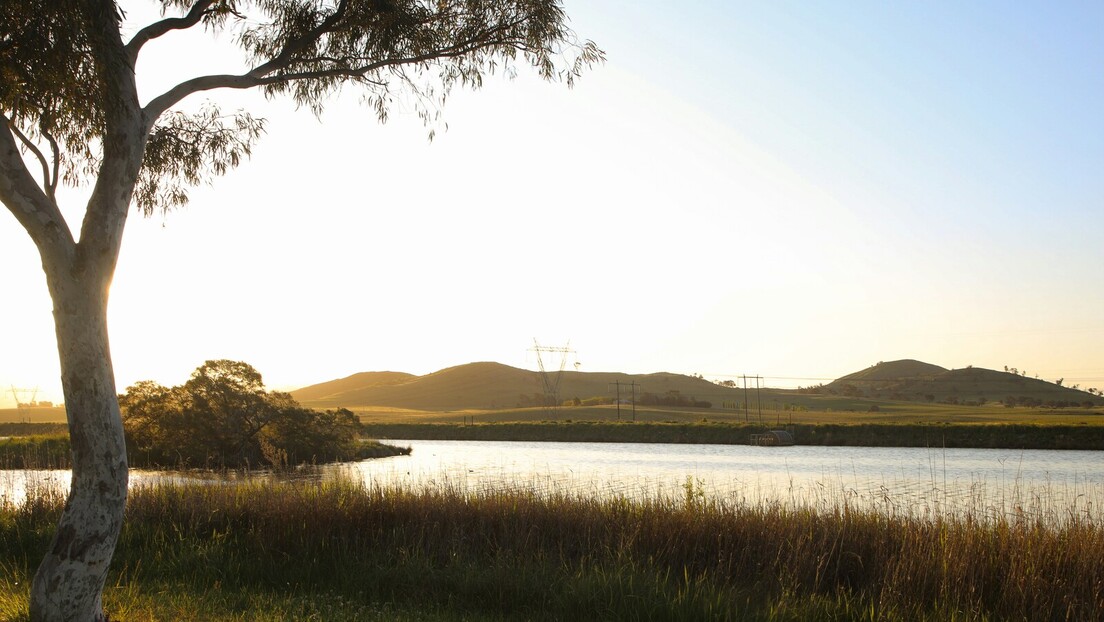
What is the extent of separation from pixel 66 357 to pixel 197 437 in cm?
3492

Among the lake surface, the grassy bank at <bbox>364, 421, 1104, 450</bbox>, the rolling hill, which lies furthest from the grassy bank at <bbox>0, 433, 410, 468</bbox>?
the rolling hill

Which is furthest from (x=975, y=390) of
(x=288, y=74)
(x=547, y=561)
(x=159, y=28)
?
(x=159, y=28)

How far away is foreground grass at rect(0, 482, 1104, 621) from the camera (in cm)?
921

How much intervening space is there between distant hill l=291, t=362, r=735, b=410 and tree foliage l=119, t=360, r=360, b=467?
105141 mm

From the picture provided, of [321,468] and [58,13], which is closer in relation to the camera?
[58,13]

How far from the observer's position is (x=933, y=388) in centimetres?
17725

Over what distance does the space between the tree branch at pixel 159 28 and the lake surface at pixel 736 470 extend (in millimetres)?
16043

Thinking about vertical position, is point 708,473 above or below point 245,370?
below

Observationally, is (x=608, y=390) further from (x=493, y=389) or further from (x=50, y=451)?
(x=50, y=451)

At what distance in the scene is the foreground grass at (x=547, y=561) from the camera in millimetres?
9211

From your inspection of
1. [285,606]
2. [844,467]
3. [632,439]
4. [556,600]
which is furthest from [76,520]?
[632,439]

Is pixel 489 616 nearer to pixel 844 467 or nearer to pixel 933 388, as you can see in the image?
pixel 844 467

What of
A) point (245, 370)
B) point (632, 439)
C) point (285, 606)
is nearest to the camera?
point (285, 606)

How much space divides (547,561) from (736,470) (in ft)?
99.5
